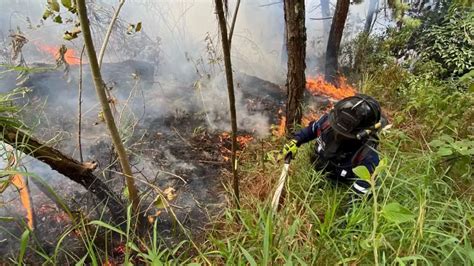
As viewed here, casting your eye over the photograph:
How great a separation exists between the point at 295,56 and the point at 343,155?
1644 mm

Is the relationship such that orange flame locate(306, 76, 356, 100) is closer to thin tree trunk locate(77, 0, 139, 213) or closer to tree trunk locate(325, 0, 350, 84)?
tree trunk locate(325, 0, 350, 84)

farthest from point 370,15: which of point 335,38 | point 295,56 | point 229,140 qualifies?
point 229,140

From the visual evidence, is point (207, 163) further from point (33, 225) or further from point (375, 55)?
point (375, 55)

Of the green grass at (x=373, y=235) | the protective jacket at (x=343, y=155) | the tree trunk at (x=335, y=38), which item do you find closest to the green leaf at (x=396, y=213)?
the green grass at (x=373, y=235)

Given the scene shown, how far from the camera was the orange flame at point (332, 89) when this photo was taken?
20.6 feet

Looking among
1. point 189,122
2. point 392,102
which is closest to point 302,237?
point 189,122

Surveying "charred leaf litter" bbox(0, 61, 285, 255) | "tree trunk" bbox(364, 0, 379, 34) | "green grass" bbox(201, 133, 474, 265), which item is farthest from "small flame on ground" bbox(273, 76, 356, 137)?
"green grass" bbox(201, 133, 474, 265)

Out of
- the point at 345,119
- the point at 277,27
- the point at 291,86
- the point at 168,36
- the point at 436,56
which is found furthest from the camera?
the point at 277,27

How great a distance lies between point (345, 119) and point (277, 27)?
667cm

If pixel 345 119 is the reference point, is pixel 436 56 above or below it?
below

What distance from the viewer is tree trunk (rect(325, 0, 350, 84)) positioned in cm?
679

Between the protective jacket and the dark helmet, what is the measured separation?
0.41ft

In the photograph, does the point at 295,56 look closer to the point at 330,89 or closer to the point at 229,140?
the point at 229,140

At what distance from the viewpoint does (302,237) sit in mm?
2070
